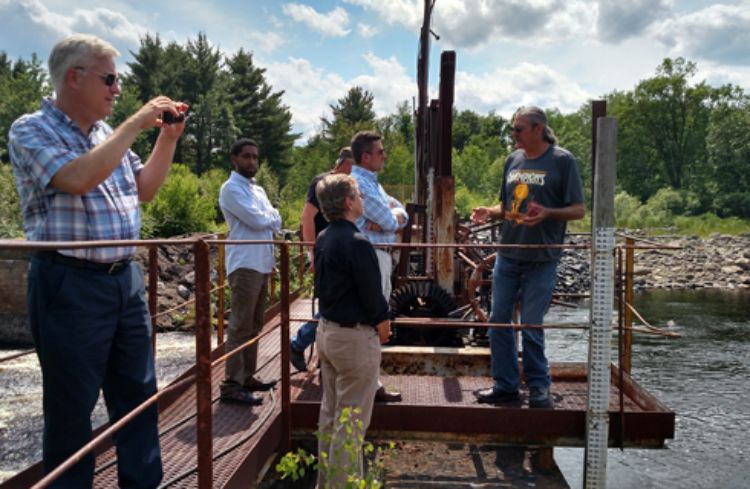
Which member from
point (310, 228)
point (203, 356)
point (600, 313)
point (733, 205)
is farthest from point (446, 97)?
point (733, 205)

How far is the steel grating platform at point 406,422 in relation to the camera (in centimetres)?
347

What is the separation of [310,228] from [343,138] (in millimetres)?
42914

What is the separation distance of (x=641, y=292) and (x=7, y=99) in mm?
35285

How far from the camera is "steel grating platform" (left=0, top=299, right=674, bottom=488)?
3469 mm

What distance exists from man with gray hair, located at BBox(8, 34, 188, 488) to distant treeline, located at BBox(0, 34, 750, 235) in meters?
18.1

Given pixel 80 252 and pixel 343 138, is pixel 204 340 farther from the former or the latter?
pixel 343 138

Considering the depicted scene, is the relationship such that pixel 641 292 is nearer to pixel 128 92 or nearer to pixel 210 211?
pixel 210 211

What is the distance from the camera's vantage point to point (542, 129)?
430cm

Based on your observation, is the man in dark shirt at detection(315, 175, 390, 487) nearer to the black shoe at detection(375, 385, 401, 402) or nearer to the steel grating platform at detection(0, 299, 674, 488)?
the steel grating platform at detection(0, 299, 674, 488)

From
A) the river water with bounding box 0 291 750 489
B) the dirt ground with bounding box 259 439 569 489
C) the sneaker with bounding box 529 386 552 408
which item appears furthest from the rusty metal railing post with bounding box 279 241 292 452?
the river water with bounding box 0 291 750 489

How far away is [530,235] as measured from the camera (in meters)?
4.43

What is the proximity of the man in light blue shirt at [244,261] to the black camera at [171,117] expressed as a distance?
6.16ft

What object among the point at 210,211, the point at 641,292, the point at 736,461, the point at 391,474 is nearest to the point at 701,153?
the point at 641,292

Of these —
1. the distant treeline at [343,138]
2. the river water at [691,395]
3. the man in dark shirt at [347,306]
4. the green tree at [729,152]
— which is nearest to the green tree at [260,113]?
the distant treeline at [343,138]
